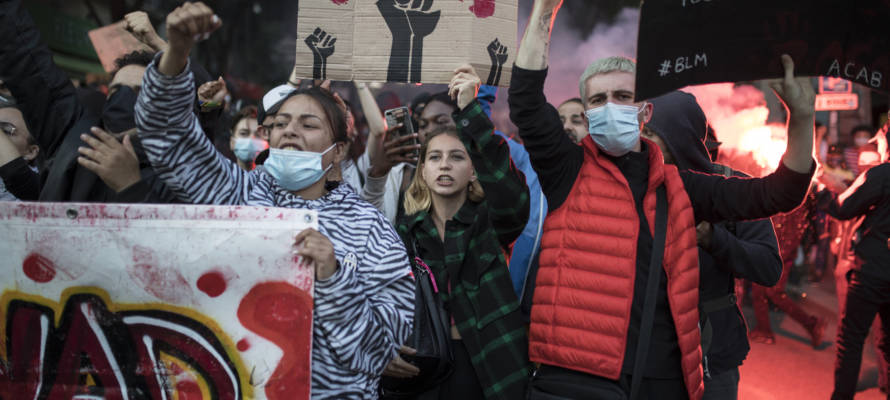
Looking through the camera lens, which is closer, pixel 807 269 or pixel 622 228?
pixel 622 228

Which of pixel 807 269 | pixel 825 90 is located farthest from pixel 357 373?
pixel 825 90

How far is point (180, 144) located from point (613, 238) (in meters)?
1.45

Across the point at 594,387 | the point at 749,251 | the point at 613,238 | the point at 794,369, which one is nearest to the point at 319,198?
the point at 613,238

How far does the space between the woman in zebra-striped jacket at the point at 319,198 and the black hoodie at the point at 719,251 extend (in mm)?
→ 1390

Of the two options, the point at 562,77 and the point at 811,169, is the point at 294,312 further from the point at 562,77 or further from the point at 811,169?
the point at 562,77

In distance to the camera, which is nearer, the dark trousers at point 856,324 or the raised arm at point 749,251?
the raised arm at point 749,251

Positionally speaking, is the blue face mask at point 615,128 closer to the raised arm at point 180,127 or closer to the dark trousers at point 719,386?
the dark trousers at point 719,386

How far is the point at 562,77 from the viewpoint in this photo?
386 inches

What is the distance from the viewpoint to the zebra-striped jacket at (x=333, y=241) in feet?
6.38

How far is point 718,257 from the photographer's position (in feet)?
9.00

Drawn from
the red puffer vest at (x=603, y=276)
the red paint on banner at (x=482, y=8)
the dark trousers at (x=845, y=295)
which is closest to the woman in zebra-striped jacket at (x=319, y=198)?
the red puffer vest at (x=603, y=276)

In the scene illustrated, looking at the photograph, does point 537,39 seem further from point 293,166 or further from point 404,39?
point 293,166

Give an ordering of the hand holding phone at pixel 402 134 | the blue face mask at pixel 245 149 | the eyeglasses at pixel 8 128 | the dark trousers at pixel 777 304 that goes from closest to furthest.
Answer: the eyeglasses at pixel 8 128 < the hand holding phone at pixel 402 134 < the blue face mask at pixel 245 149 < the dark trousers at pixel 777 304

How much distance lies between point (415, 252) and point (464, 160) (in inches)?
20.3
